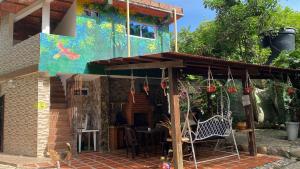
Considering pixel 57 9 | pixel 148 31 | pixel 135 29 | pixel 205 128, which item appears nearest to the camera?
pixel 205 128

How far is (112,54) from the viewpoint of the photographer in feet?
36.4

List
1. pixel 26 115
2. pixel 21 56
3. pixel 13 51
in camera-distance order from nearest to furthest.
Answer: pixel 26 115 → pixel 21 56 → pixel 13 51

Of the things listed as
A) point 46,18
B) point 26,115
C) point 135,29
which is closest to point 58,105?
point 26,115

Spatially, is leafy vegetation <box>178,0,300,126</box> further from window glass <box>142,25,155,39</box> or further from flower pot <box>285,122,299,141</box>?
window glass <box>142,25,155,39</box>

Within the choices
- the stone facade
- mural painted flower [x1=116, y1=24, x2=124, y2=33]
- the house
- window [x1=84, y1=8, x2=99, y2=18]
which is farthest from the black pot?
the stone facade

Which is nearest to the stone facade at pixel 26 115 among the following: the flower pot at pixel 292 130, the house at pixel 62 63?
the house at pixel 62 63

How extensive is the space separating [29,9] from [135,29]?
405cm

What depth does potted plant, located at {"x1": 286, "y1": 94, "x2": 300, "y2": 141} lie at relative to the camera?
1033cm

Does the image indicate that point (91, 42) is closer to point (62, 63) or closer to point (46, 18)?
point (62, 63)

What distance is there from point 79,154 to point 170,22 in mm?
6883

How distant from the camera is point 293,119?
10.9 metres

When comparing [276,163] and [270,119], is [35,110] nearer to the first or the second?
[276,163]

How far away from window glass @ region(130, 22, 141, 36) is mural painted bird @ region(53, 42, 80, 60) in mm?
2921

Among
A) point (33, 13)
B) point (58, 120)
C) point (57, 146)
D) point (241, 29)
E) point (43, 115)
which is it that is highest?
point (33, 13)
